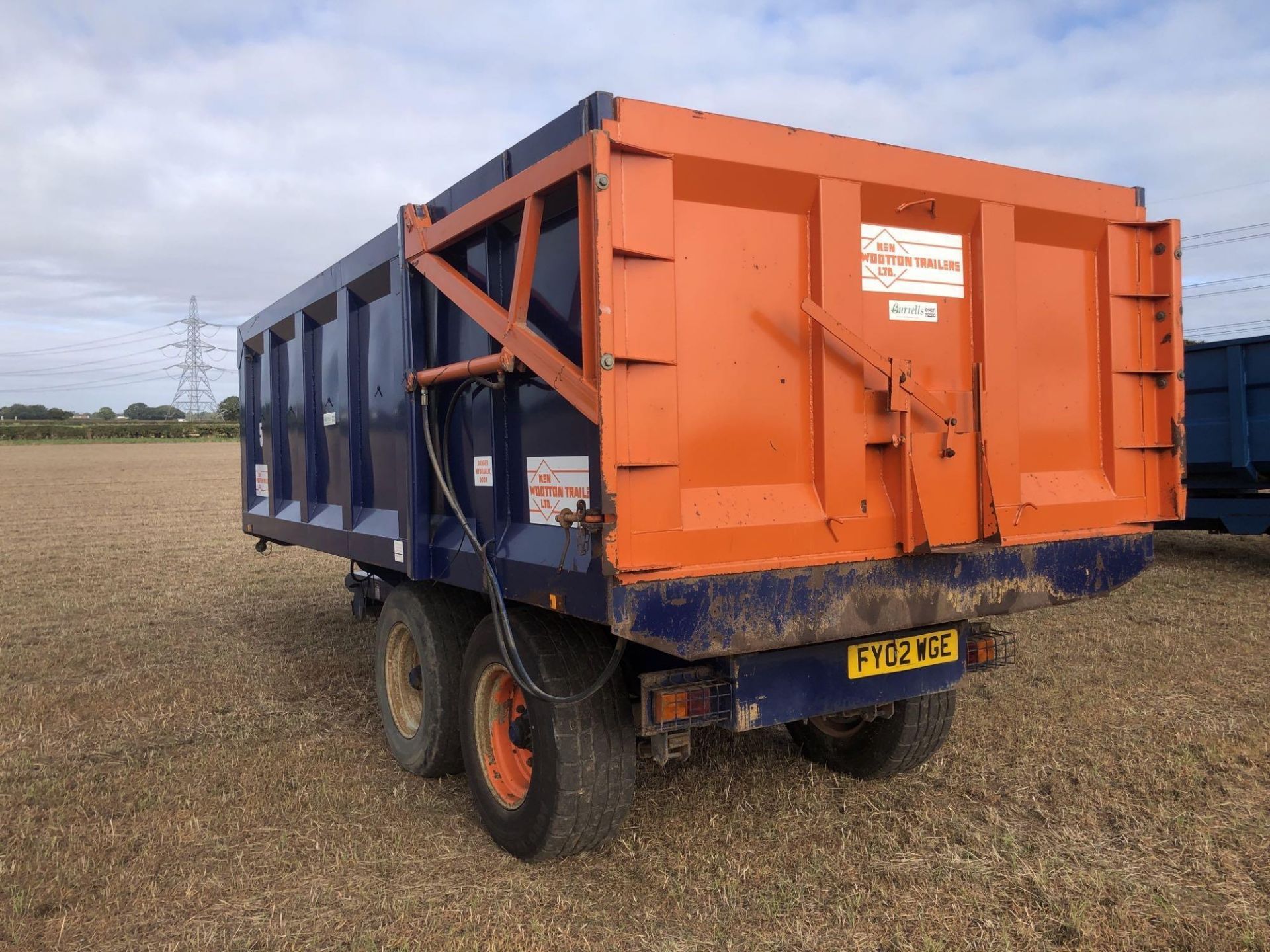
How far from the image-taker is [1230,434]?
908cm

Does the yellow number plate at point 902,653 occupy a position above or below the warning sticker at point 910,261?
below

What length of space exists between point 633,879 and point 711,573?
1.26 m

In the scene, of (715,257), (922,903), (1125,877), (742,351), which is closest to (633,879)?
(922,903)

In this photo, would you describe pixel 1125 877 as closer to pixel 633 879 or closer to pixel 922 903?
pixel 922 903

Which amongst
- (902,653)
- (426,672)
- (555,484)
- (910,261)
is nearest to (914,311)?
(910,261)

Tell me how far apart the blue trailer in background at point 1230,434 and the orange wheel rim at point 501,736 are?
783 cm

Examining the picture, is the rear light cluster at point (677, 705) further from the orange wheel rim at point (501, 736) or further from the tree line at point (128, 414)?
the tree line at point (128, 414)

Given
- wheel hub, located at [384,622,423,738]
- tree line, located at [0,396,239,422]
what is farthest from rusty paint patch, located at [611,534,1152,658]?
tree line, located at [0,396,239,422]

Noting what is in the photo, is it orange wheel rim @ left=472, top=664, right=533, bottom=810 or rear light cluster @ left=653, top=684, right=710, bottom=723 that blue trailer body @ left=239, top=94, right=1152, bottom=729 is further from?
orange wheel rim @ left=472, top=664, right=533, bottom=810

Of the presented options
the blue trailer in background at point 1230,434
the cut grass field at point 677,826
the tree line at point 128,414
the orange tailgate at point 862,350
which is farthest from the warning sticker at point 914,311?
the tree line at point 128,414

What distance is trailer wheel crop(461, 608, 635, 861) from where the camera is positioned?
10.3 feet

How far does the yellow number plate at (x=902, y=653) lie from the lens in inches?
128

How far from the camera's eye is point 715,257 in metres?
2.88

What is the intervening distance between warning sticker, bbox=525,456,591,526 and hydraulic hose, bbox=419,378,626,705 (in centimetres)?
31
